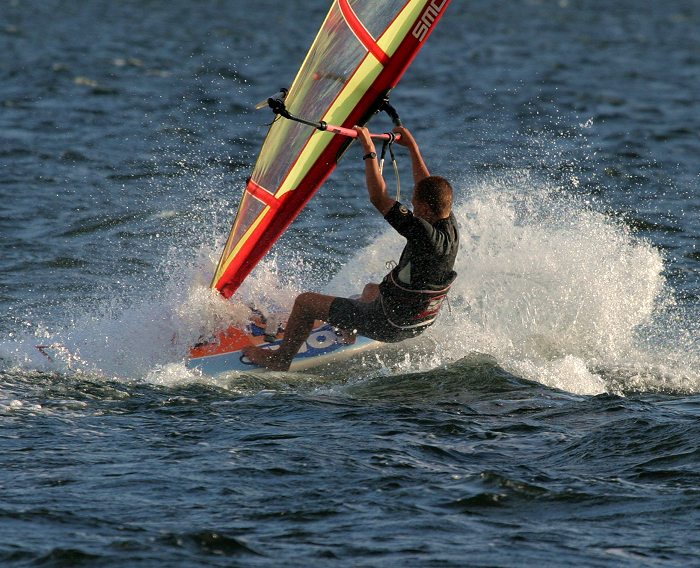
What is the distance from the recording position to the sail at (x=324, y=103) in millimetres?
7391

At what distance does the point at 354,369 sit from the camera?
8.25m

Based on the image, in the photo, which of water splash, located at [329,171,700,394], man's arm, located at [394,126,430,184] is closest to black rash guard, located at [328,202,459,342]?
man's arm, located at [394,126,430,184]

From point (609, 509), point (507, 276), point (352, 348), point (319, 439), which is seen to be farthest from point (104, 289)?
point (609, 509)

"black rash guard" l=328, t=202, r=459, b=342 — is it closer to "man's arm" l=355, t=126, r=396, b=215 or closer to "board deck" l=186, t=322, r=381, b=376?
"man's arm" l=355, t=126, r=396, b=215

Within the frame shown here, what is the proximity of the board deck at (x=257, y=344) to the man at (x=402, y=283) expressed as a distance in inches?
4.9

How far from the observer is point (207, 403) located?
7102 mm

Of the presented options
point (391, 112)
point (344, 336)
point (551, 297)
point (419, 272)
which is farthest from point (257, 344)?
point (551, 297)

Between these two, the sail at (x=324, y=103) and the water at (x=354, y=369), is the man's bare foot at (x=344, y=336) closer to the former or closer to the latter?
the water at (x=354, y=369)

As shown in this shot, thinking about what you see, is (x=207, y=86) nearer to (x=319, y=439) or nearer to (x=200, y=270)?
(x=200, y=270)

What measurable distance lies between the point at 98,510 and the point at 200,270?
3.40 m

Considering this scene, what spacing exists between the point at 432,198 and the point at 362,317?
1.00 meters

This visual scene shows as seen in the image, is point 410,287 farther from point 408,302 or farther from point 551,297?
point 551,297

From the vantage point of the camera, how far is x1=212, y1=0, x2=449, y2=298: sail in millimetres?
7391

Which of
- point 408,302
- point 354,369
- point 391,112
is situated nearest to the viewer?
point 408,302
